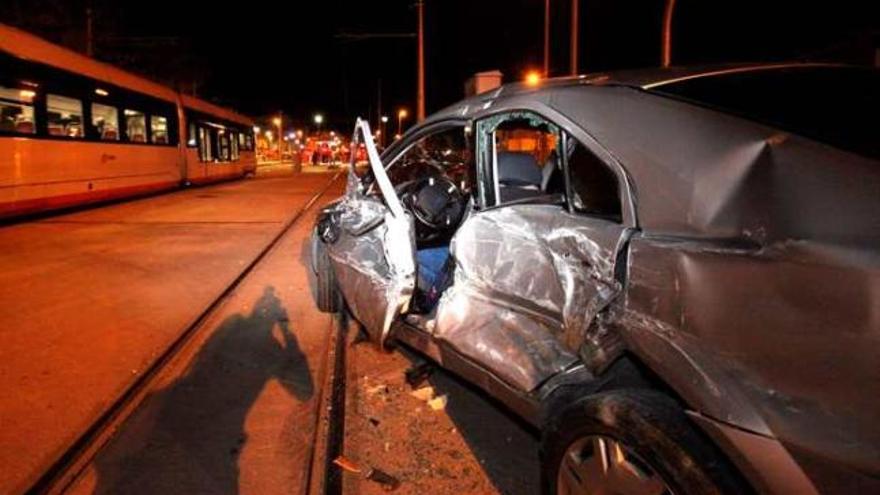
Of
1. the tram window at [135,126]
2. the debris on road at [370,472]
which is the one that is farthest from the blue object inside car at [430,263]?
the tram window at [135,126]

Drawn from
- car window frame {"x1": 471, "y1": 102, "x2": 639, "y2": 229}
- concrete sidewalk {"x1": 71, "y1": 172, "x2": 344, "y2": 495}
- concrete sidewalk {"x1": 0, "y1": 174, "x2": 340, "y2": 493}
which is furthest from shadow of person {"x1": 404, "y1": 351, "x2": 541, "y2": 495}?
concrete sidewalk {"x1": 0, "y1": 174, "x2": 340, "y2": 493}

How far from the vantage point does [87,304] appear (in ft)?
21.5

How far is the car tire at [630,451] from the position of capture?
208cm

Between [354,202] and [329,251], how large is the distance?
406mm

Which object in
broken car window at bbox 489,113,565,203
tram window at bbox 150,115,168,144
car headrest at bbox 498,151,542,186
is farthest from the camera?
tram window at bbox 150,115,168,144

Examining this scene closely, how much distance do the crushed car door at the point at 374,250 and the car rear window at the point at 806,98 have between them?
5.96 ft

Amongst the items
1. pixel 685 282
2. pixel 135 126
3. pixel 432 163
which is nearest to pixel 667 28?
pixel 432 163

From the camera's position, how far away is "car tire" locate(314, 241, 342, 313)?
5785 millimetres

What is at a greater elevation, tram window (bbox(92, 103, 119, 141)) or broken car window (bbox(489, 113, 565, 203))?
tram window (bbox(92, 103, 119, 141))

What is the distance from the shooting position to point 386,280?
13.7 ft

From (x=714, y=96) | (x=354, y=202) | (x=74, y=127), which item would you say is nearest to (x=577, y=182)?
(x=714, y=96)

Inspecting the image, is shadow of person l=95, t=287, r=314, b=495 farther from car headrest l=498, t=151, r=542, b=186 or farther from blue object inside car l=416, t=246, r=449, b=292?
car headrest l=498, t=151, r=542, b=186

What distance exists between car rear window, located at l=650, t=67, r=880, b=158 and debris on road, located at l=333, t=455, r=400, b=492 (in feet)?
6.69

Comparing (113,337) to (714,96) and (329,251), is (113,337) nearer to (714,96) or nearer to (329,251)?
(329,251)
